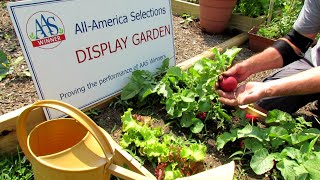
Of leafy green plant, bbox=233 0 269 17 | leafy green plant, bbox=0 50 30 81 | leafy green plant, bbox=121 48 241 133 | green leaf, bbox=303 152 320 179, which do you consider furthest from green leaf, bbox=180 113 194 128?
leafy green plant, bbox=233 0 269 17

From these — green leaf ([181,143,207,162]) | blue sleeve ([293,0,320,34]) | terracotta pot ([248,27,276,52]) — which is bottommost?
terracotta pot ([248,27,276,52])

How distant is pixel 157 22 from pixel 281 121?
1231 mm

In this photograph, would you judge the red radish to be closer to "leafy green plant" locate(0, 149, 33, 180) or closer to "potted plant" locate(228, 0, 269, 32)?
"leafy green plant" locate(0, 149, 33, 180)

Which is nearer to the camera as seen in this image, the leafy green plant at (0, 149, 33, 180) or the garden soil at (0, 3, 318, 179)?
the leafy green plant at (0, 149, 33, 180)

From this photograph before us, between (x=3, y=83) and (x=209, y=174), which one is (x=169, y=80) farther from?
(x=3, y=83)

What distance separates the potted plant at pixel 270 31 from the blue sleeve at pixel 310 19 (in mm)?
777

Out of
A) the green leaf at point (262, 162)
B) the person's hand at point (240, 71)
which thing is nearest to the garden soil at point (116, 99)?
the green leaf at point (262, 162)

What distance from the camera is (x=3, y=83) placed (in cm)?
248

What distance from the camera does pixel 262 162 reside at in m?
1.73

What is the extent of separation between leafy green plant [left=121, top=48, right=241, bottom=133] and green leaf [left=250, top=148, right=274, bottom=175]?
39 centimetres

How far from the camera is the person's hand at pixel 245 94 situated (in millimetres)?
1879

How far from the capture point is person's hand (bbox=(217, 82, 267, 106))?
1.88 metres

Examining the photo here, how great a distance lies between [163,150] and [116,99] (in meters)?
0.74

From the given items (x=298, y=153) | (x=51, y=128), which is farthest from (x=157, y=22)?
(x=298, y=153)
